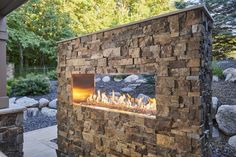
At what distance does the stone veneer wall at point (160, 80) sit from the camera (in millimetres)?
2049

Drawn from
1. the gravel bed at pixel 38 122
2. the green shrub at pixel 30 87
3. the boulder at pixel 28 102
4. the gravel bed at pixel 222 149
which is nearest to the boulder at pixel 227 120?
the gravel bed at pixel 222 149

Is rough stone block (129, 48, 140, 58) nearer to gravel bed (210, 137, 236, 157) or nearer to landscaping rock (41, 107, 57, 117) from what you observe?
gravel bed (210, 137, 236, 157)

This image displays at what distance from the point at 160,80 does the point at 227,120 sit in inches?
86.6

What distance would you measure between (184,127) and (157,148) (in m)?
0.41

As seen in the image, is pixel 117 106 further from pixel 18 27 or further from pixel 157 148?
pixel 18 27

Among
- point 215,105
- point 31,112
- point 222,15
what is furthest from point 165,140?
point 222,15

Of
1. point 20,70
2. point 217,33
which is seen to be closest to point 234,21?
point 217,33

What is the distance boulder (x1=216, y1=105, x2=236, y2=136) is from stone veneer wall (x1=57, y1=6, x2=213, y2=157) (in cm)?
179

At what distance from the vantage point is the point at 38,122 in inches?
226

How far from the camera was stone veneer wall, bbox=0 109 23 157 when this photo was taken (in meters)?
3.42

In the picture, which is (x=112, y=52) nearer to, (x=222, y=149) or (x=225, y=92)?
(x=222, y=149)

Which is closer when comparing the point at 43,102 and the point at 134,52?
the point at 134,52

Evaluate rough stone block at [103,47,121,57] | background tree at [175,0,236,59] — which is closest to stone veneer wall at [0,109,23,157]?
rough stone block at [103,47,121,57]

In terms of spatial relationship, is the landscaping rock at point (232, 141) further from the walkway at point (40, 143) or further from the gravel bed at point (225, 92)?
the walkway at point (40, 143)
